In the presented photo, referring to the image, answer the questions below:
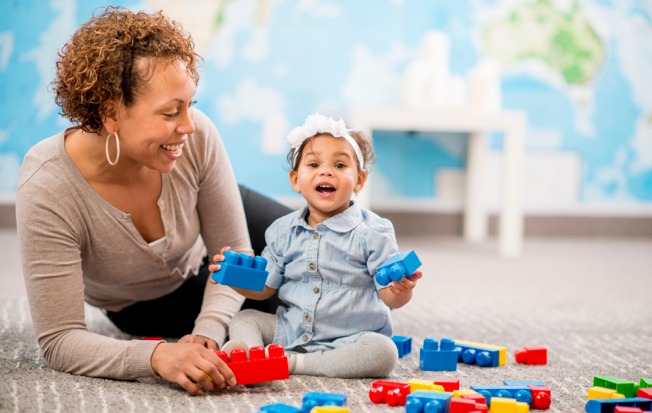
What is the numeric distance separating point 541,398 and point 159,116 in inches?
27.1

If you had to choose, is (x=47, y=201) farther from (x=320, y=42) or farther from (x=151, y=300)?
(x=320, y=42)

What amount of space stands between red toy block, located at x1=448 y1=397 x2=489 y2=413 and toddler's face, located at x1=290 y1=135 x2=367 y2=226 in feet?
1.39

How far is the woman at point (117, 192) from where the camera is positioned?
1166mm

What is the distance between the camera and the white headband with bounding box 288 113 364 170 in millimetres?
1342

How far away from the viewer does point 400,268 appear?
114 cm

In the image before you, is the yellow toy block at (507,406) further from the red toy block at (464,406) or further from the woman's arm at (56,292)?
the woman's arm at (56,292)

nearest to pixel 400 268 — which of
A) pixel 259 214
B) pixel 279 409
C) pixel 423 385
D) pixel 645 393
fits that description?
pixel 423 385

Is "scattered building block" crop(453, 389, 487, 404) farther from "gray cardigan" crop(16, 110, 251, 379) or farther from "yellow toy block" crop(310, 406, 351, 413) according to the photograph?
"gray cardigan" crop(16, 110, 251, 379)

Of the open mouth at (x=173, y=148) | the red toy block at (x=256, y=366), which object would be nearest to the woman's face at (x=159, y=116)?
the open mouth at (x=173, y=148)

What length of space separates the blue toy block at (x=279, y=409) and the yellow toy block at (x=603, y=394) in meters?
0.44

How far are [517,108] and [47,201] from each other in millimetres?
2513

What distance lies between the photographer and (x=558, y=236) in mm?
3498

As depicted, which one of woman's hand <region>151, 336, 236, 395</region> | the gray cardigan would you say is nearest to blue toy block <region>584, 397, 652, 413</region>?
woman's hand <region>151, 336, 236, 395</region>

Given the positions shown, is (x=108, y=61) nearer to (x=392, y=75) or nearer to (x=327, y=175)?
(x=327, y=175)
